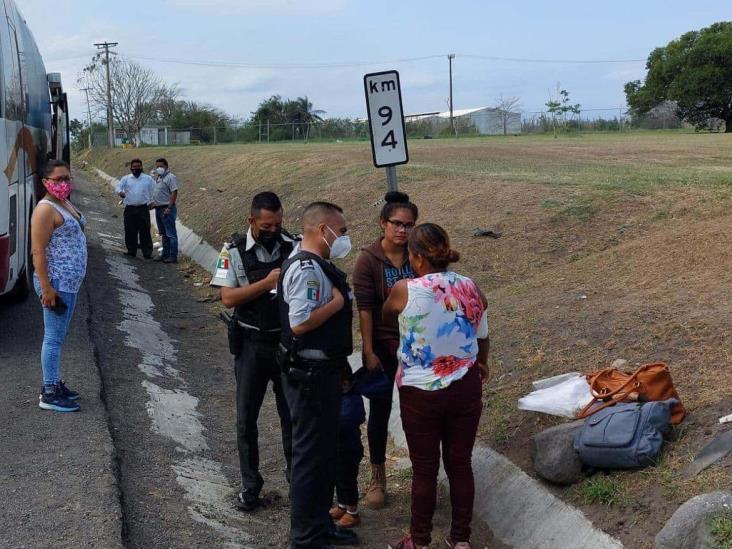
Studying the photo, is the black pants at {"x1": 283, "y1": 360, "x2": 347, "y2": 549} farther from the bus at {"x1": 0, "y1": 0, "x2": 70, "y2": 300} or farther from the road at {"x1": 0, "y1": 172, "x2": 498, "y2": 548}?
the bus at {"x1": 0, "y1": 0, "x2": 70, "y2": 300}

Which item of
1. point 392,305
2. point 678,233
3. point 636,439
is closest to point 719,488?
point 636,439

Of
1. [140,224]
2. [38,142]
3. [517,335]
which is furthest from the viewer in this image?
[140,224]

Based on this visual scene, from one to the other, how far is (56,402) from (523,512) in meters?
3.71

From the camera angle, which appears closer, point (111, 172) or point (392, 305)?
point (392, 305)

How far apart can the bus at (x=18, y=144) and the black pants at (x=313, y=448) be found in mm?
5550

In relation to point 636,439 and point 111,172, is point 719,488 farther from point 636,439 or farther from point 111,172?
point 111,172

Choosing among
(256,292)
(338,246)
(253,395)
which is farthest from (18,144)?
(338,246)

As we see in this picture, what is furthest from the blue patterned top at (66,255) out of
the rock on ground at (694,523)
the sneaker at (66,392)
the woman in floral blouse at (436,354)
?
the rock on ground at (694,523)

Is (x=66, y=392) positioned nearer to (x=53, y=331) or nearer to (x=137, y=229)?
(x=53, y=331)

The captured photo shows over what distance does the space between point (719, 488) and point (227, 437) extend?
4130mm

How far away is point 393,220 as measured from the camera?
5262 millimetres

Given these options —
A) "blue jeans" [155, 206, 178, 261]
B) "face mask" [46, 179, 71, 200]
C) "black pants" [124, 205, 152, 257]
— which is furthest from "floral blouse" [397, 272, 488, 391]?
"black pants" [124, 205, 152, 257]

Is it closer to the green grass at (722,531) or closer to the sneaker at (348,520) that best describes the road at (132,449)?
the sneaker at (348,520)

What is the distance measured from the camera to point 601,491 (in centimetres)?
498
